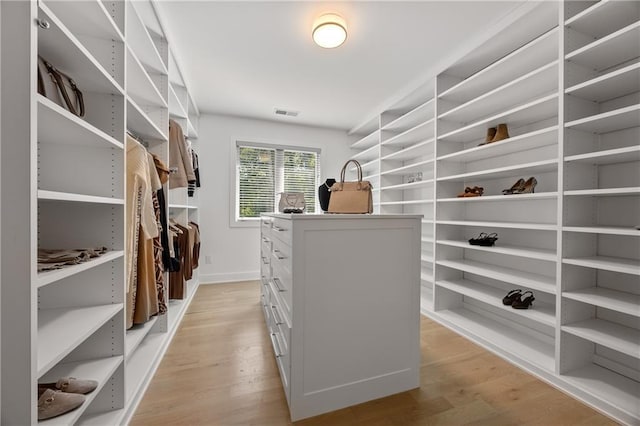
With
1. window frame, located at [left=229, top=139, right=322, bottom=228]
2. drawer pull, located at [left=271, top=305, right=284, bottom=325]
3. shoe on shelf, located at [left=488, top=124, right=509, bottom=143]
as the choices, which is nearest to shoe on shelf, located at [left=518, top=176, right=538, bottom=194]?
shoe on shelf, located at [left=488, top=124, right=509, bottom=143]

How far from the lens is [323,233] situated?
4.39 feet

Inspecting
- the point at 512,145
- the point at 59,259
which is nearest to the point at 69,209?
the point at 59,259

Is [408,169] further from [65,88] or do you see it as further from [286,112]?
[65,88]

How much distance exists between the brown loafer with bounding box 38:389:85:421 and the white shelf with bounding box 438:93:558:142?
287cm

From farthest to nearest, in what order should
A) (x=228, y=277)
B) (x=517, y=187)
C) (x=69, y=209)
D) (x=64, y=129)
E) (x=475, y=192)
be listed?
(x=228, y=277) < (x=475, y=192) < (x=517, y=187) < (x=69, y=209) < (x=64, y=129)

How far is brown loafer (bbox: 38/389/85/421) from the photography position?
0.93 meters

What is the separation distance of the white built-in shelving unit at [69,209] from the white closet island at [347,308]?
827 mm

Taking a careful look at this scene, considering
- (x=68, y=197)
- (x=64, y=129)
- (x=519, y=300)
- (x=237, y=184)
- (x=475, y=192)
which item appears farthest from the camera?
(x=237, y=184)

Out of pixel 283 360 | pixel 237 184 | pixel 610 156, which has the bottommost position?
pixel 283 360

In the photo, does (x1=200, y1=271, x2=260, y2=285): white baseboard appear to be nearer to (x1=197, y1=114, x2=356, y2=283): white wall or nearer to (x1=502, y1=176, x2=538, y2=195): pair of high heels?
(x1=197, y1=114, x2=356, y2=283): white wall

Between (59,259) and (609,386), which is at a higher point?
(59,259)

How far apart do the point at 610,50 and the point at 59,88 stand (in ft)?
9.23

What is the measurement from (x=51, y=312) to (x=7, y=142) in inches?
35.6

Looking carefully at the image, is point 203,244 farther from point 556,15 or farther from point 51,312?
point 556,15
